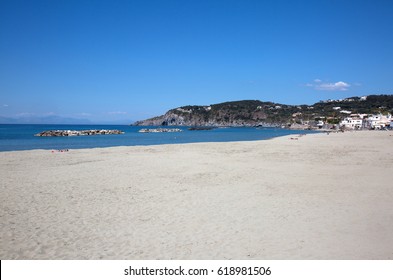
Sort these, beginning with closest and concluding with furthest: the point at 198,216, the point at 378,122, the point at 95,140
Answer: the point at 198,216 < the point at 95,140 < the point at 378,122

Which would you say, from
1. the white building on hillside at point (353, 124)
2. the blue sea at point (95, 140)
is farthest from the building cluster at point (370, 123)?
the blue sea at point (95, 140)

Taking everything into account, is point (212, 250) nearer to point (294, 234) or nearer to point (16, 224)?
point (294, 234)

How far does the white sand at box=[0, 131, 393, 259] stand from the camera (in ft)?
19.0

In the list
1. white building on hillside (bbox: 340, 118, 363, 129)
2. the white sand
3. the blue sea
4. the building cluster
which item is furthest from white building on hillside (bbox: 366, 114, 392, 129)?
the white sand

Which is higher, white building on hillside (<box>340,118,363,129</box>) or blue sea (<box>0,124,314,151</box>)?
white building on hillside (<box>340,118,363,129</box>)

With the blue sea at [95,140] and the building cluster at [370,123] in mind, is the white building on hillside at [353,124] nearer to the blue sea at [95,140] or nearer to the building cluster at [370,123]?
the building cluster at [370,123]

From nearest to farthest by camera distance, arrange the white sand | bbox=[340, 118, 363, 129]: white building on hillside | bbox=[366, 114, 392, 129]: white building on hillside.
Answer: the white sand → bbox=[366, 114, 392, 129]: white building on hillside → bbox=[340, 118, 363, 129]: white building on hillside

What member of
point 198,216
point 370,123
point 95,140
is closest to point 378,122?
point 370,123

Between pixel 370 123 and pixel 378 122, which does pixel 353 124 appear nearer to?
pixel 370 123

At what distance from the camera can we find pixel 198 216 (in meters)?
7.85

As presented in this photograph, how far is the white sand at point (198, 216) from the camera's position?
579cm

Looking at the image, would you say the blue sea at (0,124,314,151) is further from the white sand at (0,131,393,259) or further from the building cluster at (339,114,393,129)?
the building cluster at (339,114,393,129)

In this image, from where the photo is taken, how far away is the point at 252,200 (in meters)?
9.42

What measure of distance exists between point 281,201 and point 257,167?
7.20 m
